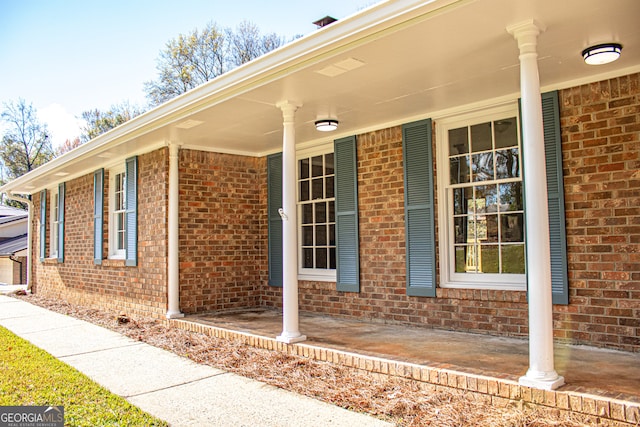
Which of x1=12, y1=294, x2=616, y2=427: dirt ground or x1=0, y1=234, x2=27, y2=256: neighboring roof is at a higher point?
x1=0, y1=234, x2=27, y2=256: neighboring roof

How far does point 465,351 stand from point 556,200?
1623 mm

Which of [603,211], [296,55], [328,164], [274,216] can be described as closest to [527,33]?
[296,55]

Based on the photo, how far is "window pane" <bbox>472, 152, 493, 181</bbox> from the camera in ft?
17.7

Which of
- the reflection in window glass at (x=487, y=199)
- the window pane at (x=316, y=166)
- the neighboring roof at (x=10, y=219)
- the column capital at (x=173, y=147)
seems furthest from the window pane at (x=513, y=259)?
→ the neighboring roof at (x=10, y=219)

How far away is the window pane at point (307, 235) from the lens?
7418 mm

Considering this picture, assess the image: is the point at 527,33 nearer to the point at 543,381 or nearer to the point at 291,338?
the point at 543,381

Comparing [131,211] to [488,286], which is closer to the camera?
[488,286]

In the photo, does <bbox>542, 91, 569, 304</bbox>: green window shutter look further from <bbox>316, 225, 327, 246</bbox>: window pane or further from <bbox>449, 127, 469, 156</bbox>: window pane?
<bbox>316, 225, 327, 246</bbox>: window pane

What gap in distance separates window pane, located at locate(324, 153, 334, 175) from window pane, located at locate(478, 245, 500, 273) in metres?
2.48

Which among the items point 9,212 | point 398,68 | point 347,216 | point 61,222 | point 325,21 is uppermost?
point 325,21

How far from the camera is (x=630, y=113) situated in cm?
437

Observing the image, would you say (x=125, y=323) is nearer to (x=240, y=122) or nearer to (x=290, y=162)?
(x=240, y=122)

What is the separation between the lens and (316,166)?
7.36 meters

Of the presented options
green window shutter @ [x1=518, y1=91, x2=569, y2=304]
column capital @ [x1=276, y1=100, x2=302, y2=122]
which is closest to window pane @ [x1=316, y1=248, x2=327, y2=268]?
column capital @ [x1=276, y1=100, x2=302, y2=122]
